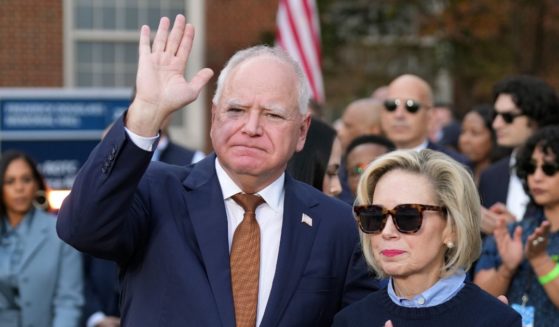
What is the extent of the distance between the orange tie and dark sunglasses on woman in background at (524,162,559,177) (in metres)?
2.59

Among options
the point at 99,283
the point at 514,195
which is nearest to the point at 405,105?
the point at 514,195

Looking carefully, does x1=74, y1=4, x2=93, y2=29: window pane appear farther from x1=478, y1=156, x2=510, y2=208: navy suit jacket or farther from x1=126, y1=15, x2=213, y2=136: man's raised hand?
x1=126, y1=15, x2=213, y2=136: man's raised hand

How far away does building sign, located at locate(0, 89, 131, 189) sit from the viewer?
11.7 meters

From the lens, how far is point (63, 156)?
1162 cm

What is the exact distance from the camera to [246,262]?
404cm

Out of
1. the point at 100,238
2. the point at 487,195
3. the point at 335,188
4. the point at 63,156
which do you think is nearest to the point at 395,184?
the point at 100,238

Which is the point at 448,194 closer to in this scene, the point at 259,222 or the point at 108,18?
the point at 259,222

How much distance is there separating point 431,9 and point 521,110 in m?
10.8

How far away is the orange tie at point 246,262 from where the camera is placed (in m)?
3.98

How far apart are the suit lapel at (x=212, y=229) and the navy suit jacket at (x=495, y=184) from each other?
3965mm

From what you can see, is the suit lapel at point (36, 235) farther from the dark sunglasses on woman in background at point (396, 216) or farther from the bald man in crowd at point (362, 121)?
the dark sunglasses on woman in background at point (396, 216)

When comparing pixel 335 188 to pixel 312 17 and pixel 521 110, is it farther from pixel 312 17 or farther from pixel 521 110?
pixel 312 17

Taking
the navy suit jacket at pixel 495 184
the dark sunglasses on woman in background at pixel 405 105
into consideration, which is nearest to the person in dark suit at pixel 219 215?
the navy suit jacket at pixel 495 184

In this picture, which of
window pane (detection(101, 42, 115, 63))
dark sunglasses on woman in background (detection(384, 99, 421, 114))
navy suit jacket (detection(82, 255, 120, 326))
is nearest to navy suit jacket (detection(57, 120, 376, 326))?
dark sunglasses on woman in background (detection(384, 99, 421, 114))
